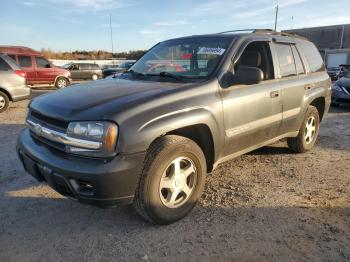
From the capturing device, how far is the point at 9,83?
1027 centimetres

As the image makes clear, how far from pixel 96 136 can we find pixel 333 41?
56631 mm

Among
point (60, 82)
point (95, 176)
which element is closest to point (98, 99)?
point (95, 176)

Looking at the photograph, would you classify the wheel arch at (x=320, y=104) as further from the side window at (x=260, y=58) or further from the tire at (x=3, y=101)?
the tire at (x=3, y=101)

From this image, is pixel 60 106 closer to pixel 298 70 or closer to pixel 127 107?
pixel 127 107

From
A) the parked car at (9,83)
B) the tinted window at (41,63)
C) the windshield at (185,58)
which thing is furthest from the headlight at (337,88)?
the tinted window at (41,63)

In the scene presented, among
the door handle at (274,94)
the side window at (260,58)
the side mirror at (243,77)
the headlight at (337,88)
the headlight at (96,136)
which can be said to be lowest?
the headlight at (337,88)

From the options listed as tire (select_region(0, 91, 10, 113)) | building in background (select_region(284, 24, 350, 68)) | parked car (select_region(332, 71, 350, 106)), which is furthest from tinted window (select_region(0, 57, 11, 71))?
building in background (select_region(284, 24, 350, 68))

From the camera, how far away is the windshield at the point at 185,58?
404 centimetres

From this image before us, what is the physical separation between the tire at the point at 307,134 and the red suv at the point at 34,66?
13966 millimetres

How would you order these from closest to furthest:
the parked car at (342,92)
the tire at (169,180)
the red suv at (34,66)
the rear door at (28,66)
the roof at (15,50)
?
1. the tire at (169,180)
2. the parked car at (342,92)
3. the roof at (15,50)
4. the red suv at (34,66)
5. the rear door at (28,66)

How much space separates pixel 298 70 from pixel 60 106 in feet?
11.4

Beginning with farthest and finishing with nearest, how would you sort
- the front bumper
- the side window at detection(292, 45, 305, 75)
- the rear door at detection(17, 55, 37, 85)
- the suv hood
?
the rear door at detection(17, 55, 37, 85)
the side window at detection(292, 45, 305, 75)
the suv hood
the front bumper

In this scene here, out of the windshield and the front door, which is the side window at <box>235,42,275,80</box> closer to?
the front door

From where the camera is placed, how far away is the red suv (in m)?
16.4
